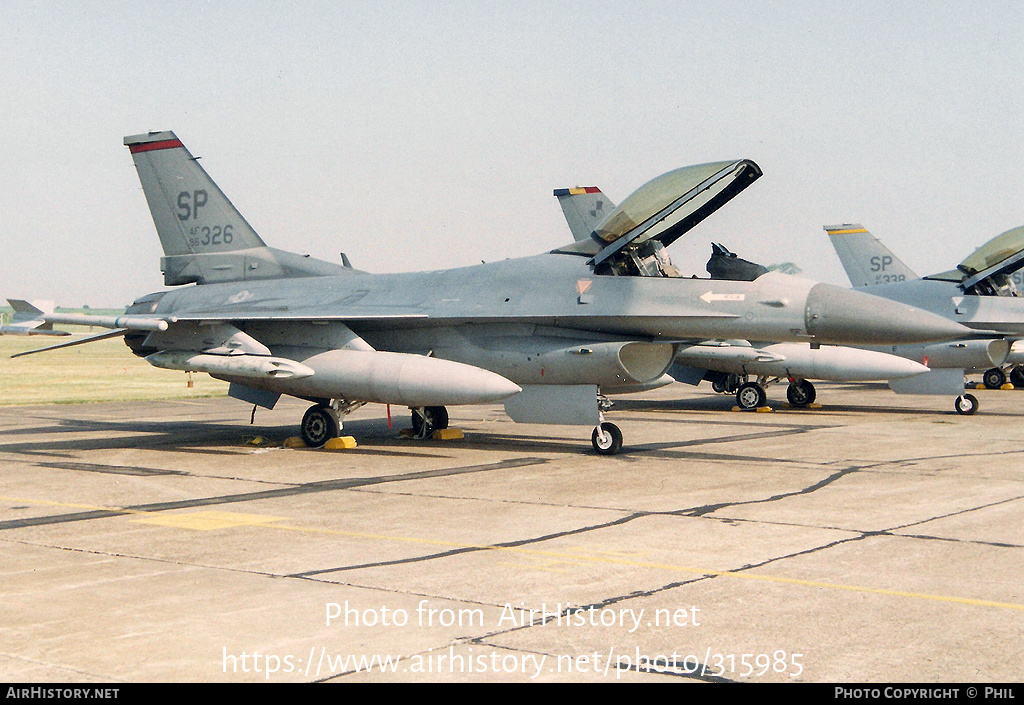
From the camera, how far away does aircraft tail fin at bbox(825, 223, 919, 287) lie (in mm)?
30047

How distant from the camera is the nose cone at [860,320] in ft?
40.7

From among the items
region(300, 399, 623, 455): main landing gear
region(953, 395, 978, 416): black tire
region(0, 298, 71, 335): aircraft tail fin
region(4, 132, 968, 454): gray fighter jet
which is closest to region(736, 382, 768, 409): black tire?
region(953, 395, 978, 416): black tire

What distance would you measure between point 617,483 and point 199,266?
30.1ft

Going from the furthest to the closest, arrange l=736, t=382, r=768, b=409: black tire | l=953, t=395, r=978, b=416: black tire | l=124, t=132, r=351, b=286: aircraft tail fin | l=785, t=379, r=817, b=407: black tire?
1. l=785, t=379, r=817, b=407: black tire
2. l=736, t=382, r=768, b=409: black tire
3. l=953, t=395, r=978, b=416: black tire
4. l=124, t=132, r=351, b=286: aircraft tail fin

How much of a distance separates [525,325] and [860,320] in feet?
14.4

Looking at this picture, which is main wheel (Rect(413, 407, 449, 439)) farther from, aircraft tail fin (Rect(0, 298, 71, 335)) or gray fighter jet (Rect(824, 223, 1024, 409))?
gray fighter jet (Rect(824, 223, 1024, 409))

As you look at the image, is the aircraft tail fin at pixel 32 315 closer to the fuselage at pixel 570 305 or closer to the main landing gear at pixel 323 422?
the fuselage at pixel 570 305

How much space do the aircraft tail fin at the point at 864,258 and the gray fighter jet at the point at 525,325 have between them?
18054mm

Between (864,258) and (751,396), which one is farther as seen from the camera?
(864,258)

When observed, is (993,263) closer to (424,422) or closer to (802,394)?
(802,394)

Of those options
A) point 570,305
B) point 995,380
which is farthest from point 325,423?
point 995,380

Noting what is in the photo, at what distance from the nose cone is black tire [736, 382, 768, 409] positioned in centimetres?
997

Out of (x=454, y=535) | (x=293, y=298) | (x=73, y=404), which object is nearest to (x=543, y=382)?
(x=293, y=298)

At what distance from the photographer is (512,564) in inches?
275
